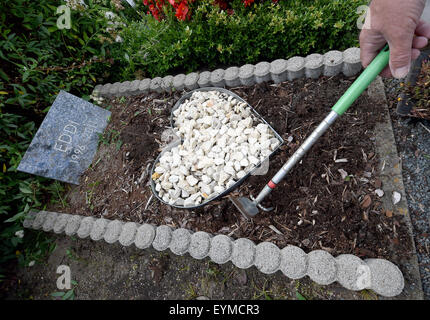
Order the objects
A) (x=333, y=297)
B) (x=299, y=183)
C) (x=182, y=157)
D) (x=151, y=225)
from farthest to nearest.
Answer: (x=182, y=157)
(x=151, y=225)
(x=299, y=183)
(x=333, y=297)

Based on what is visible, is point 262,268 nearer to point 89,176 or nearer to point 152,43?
point 89,176

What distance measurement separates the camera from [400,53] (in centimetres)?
99

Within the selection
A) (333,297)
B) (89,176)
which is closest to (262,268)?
(333,297)

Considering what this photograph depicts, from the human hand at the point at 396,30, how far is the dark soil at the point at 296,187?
2.41 ft

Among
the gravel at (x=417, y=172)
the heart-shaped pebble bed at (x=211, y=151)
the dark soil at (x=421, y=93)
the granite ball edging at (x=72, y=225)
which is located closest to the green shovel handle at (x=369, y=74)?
the dark soil at (x=421, y=93)

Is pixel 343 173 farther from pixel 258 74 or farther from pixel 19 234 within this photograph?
pixel 19 234

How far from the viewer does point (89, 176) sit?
2.43m

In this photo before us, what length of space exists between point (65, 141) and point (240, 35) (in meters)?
2.03

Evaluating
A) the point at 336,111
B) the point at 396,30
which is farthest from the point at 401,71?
the point at 336,111

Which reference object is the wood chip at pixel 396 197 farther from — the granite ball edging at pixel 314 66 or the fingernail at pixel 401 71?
the granite ball edging at pixel 314 66

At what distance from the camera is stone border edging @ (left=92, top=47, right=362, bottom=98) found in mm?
1915

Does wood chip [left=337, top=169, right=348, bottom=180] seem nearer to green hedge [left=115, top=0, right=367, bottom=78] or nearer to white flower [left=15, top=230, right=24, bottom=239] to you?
green hedge [left=115, top=0, right=367, bottom=78]

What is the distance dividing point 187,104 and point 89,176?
1301 millimetres

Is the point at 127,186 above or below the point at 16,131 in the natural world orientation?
below
